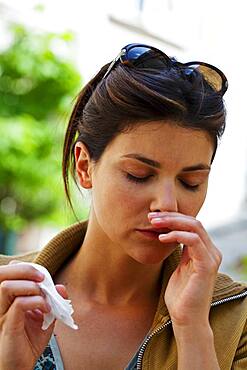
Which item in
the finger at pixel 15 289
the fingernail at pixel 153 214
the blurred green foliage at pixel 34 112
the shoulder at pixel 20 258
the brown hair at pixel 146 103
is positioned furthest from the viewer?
the blurred green foliage at pixel 34 112

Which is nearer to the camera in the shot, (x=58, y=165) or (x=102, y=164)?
(x=102, y=164)

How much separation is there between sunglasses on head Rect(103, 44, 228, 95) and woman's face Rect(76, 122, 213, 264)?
221 mm

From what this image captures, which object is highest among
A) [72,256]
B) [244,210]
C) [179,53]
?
[72,256]

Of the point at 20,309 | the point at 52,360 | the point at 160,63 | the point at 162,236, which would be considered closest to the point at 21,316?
the point at 20,309

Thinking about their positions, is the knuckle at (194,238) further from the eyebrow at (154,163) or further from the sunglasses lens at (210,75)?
the sunglasses lens at (210,75)

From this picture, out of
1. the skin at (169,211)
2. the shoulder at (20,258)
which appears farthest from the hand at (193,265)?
the shoulder at (20,258)

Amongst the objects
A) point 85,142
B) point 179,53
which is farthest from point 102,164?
point 179,53

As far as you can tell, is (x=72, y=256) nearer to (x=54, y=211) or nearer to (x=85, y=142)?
(x=85, y=142)

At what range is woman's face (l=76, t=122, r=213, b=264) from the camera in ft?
8.59

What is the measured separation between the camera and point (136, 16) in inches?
407

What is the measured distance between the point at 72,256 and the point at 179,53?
7985mm

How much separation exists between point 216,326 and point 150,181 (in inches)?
20.0

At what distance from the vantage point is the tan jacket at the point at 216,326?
2.75 meters

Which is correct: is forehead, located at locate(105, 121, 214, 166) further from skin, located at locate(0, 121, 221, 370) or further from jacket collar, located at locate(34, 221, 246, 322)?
jacket collar, located at locate(34, 221, 246, 322)
